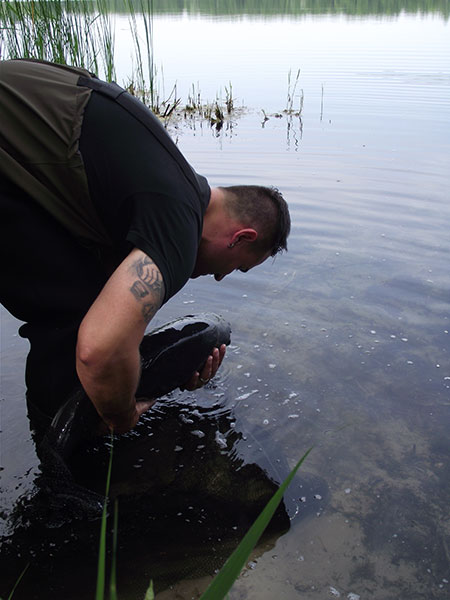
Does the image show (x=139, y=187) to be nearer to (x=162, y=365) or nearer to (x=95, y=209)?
(x=95, y=209)

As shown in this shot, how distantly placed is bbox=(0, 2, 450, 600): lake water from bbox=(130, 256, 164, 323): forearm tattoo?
39.8 inches

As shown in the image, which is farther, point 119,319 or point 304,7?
point 304,7

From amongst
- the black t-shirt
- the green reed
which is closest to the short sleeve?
the black t-shirt

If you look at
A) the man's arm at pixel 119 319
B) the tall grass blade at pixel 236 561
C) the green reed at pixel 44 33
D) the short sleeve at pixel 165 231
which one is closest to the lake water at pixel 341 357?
the man's arm at pixel 119 319

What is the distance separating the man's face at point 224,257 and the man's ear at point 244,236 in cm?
2

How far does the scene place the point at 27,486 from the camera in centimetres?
277

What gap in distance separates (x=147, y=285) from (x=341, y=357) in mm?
2011

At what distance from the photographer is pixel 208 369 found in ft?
10.5

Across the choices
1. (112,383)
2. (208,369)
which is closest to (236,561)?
(112,383)

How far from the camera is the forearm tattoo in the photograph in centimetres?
213

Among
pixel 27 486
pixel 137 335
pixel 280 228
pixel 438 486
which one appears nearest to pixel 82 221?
pixel 137 335

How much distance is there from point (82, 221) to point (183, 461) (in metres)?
1.25

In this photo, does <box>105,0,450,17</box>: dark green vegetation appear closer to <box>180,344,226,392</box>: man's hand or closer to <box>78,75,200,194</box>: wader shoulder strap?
<box>180,344,226,392</box>: man's hand

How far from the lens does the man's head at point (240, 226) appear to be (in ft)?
8.98
